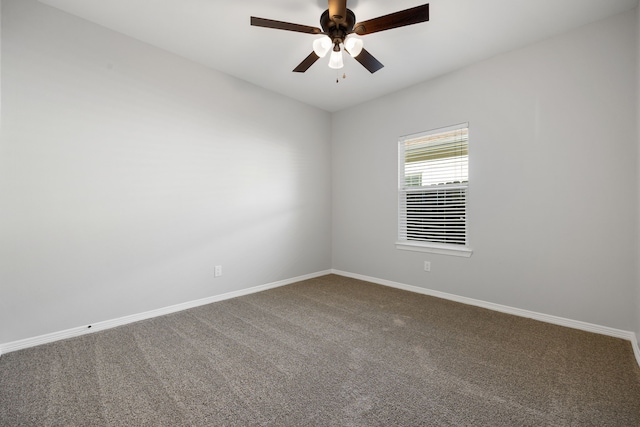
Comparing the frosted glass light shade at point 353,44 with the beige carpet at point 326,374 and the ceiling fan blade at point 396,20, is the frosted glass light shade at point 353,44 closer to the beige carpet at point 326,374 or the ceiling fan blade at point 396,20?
the ceiling fan blade at point 396,20

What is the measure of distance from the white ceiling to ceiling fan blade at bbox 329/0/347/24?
0.39 m

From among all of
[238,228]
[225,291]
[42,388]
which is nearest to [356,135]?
[238,228]

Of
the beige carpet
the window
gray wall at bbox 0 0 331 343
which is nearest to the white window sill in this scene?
the window

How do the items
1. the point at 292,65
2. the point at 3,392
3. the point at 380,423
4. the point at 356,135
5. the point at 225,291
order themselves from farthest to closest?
the point at 356,135 < the point at 225,291 < the point at 292,65 < the point at 3,392 < the point at 380,423

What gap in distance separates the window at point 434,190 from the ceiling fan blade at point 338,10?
6.62 ft

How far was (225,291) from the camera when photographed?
347 cm

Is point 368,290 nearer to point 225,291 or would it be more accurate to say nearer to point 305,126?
point 225,291

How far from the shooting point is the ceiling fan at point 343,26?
6.30ft

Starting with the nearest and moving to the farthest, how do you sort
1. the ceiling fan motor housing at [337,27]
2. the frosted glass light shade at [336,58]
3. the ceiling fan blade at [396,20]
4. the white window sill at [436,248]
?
the ceiling fan blade at [396,20], the ceiling fan motor housing at [337,27], the frosted glass light shade at [336,58], the white window sill at [436,248]

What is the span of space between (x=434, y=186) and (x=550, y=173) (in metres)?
1.16

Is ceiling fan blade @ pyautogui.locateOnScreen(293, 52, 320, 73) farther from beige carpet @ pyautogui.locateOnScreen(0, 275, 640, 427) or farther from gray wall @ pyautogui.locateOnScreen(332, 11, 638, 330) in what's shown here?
beige carpet @ pyautogui.locateOnScreen(0, 275, 640, 427)

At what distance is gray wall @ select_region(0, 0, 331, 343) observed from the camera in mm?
2232

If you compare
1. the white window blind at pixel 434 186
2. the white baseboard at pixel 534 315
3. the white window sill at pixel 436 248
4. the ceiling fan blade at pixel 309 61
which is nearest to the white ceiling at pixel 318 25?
the ceiling fan blade at pixel 309 61

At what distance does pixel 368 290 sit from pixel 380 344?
1516 millimetres
